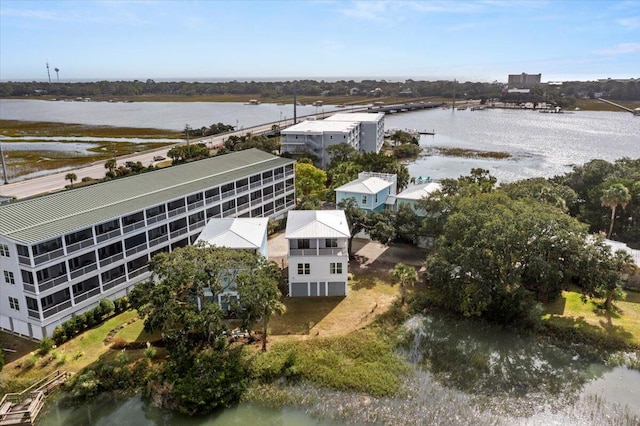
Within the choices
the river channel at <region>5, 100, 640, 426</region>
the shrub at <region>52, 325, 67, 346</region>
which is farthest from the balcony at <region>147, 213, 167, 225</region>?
the river channel at <region>5, 100, 640, 426</region>

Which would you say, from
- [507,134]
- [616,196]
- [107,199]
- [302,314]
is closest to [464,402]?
[302,314]

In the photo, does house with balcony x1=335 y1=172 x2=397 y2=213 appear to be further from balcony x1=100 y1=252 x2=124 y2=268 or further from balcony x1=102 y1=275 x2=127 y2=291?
balcony x1=102 y1=275 x2=127 y2=291

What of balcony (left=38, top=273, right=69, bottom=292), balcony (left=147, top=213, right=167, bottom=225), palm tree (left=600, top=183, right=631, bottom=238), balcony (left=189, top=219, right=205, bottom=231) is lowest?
balcony (left=38, top=273, right=69, bottom=292)

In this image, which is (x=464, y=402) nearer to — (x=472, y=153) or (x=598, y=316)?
(x=598, y=316)

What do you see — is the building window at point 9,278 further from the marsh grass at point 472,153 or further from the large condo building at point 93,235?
the marsh grass at point 472,153

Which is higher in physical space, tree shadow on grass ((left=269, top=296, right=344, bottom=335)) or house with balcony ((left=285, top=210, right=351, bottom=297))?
house with balcony ((left=285, top=210, right=351, bottom=297))

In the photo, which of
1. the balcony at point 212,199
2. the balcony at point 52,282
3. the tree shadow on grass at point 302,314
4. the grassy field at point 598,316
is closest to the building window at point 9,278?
the balcony at point 52,282

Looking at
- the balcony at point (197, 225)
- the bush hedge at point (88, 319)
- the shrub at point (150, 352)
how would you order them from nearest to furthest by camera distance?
the shrub at point (150, 352) < the bush hedge at point (88, 319) < the balcony at point (197, 225)
